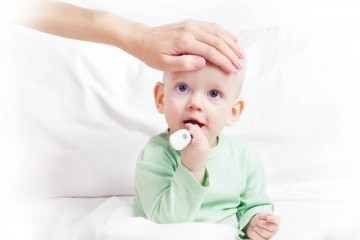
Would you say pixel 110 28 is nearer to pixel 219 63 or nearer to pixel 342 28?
pixel 219 63

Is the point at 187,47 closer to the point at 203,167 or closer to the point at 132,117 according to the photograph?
the point at 203,167

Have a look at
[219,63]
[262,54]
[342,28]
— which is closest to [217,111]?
[219,63]

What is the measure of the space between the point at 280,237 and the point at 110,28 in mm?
599

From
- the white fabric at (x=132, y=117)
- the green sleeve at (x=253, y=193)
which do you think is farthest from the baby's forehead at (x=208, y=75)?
the white fabric at (x=132, y=117)

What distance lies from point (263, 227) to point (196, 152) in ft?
0.74

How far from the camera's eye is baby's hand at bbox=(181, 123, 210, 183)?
4.24 ft

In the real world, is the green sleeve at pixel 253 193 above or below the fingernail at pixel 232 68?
below

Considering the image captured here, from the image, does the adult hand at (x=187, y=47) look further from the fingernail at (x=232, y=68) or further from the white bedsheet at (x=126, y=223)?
the white bedsheet at (x=126, y=223)

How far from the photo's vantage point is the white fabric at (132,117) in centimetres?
180

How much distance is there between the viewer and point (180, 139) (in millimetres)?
1284

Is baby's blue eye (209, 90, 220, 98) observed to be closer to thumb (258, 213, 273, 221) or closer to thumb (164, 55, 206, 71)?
thumb (164, 55, 206, 71)

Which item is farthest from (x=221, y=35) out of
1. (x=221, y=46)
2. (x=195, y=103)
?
(x=195, y=103)

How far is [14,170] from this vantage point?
184cm

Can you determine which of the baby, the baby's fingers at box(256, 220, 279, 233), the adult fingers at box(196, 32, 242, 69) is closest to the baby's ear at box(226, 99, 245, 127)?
the baby
